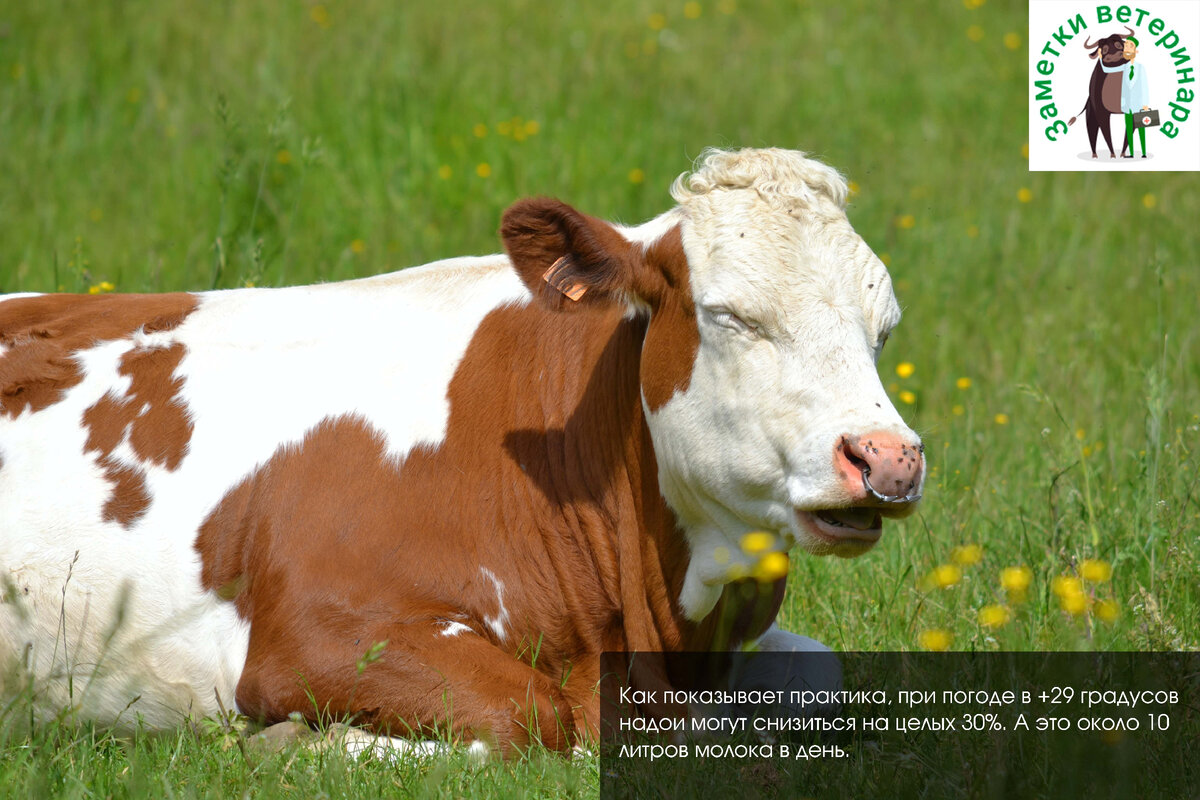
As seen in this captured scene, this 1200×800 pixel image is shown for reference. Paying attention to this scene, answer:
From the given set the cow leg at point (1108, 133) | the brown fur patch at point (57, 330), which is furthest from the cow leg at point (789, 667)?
the cow leg at point (1108, 133)

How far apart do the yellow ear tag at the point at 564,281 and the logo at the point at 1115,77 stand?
427 cm

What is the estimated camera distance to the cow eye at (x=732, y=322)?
3736mm

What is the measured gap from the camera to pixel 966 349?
7762 mm

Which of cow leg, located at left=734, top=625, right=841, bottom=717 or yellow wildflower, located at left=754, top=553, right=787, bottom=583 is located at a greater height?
yellow wildflower, located at left=754, top=553, right=787, bottom=583

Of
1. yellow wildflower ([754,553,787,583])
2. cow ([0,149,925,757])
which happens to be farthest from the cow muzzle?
yellow wildflower ([754,553,787,583])

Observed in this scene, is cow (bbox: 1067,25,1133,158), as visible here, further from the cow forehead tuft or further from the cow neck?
the cow neck

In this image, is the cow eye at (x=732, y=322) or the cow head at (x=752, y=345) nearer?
the cow head at (x=752, y=345)

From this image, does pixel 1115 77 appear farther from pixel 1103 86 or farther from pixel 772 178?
pixel 772 178

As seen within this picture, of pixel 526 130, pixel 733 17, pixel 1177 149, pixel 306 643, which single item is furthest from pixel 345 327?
pixel 733 17

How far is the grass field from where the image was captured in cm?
524

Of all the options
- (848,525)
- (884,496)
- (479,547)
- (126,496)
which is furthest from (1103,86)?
(126,496)

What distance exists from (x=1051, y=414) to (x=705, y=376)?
365 centimetres

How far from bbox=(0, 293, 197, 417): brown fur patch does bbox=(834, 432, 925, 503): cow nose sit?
2487 millimetres

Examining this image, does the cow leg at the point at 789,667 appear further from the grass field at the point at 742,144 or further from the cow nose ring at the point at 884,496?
the cow nose ring at the point at 884,496
